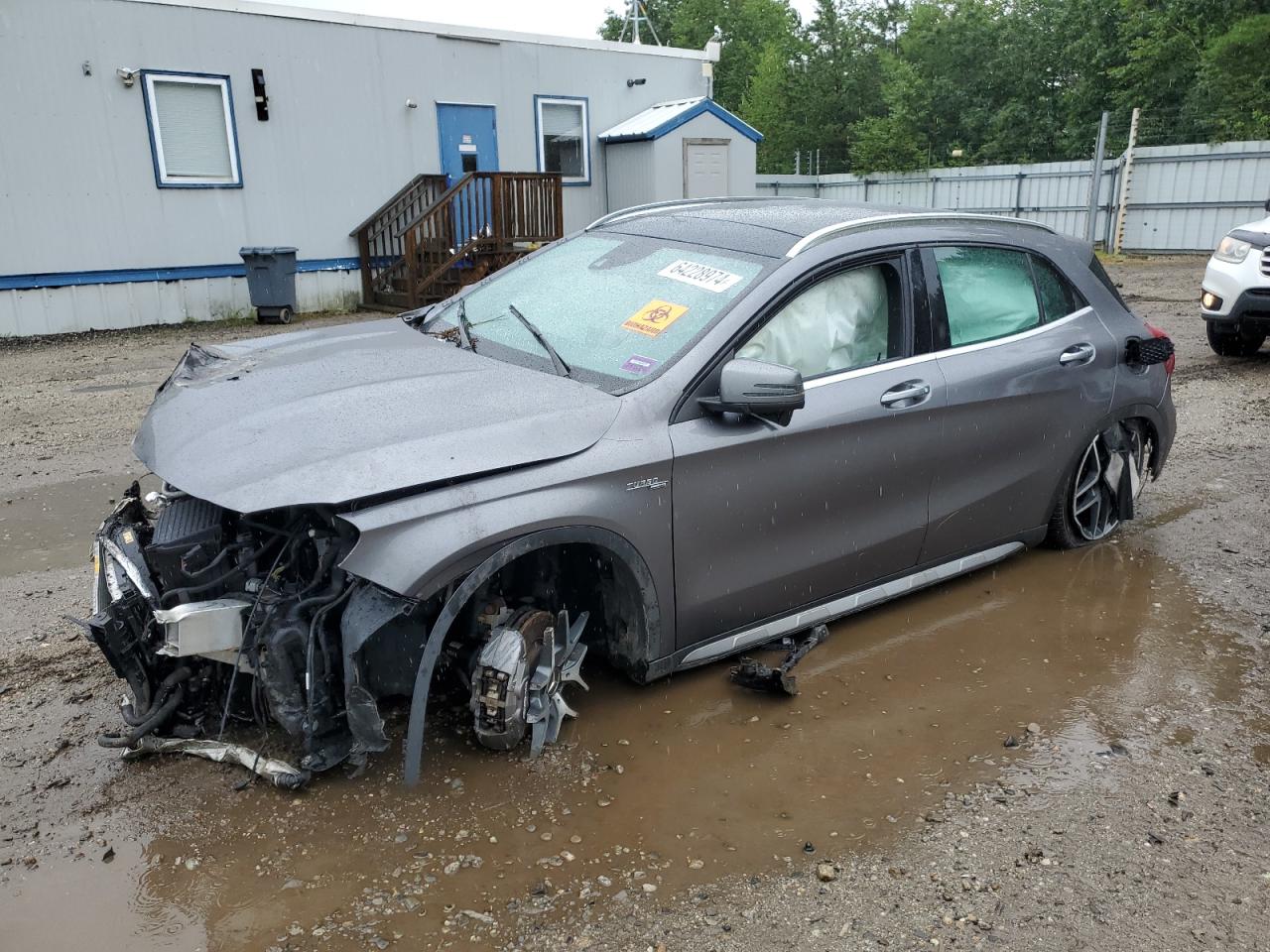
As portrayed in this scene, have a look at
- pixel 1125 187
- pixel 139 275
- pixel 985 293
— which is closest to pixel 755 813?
pixel 985 293

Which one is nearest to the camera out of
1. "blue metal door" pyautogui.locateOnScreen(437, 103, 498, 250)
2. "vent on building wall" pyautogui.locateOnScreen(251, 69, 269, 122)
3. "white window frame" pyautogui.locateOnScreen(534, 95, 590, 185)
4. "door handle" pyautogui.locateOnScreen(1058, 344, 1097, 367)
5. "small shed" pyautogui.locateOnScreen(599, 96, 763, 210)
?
"door handle" pyautogui.locateOnScreen(1058, 344, 1097, 367)

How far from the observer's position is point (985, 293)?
414cm

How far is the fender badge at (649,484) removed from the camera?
2.98 meters

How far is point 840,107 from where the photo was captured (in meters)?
41.1

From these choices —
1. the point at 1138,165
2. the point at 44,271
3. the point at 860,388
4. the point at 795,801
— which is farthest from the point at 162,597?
the point at 1138,165

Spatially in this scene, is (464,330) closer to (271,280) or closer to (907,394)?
(907,394)

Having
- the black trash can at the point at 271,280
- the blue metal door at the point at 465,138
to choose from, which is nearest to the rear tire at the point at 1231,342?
the blue metal door at the point at 465,138

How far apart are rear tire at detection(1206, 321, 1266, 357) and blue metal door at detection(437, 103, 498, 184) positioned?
10877 millimetres

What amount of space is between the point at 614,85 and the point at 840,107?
88.6 feet

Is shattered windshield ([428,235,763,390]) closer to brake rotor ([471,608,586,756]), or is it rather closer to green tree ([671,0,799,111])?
brake rotor ([471,608,586,756])

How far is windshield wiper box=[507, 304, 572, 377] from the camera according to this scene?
10.9ft

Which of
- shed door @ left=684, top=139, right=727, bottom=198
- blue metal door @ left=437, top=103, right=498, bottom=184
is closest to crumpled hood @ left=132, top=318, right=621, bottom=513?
blue metal door @ left=437, top=103, right=498, bottom=184

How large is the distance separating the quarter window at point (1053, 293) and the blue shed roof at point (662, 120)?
12754 mm

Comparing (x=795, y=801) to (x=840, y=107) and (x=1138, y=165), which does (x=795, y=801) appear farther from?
(x=840, y=107)
